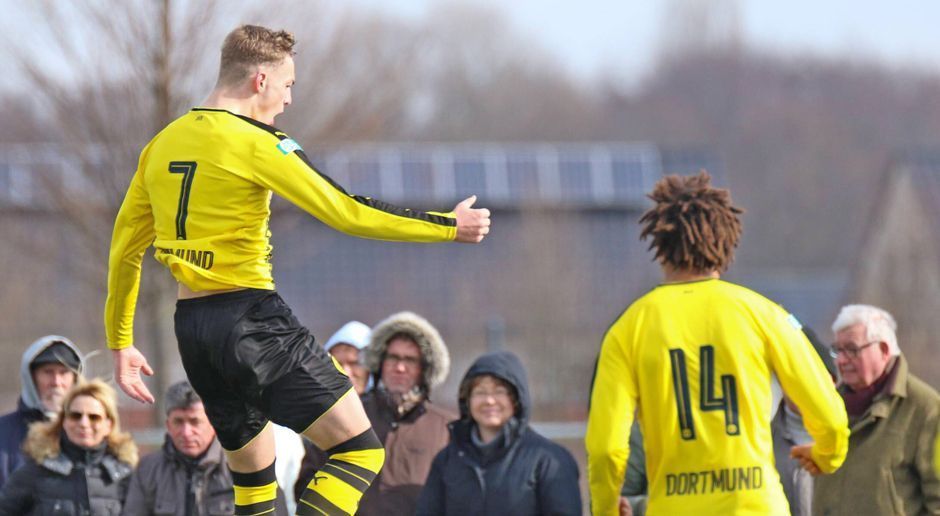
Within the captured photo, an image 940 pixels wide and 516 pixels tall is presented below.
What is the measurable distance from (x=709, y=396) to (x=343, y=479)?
1.38 metres

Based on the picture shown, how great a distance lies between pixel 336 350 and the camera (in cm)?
896

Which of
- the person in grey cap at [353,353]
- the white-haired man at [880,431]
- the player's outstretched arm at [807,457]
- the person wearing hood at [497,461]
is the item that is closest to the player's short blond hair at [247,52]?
the player's outstretched arm at [807,457]

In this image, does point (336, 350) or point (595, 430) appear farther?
point (336, 350)

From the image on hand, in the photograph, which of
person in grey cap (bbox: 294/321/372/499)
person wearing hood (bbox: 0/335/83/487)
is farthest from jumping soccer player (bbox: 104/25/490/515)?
person wearing hood (bbox: 0/335/83/487)

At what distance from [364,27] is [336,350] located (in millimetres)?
10218

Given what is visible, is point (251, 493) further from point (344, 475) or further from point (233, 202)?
point (233, 202)

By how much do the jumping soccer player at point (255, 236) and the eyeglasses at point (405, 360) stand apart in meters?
2.65

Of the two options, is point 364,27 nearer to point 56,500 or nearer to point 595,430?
point 56,500

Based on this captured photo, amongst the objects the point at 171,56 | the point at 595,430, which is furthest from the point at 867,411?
the point at 171,56

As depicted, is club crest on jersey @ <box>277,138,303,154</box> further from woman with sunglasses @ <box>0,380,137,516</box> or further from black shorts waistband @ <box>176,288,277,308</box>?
woman with sunglasses @ <box>0,380,137,516</box>

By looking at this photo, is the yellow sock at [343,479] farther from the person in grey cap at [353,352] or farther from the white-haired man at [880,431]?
the person in grey cap at [353,352]

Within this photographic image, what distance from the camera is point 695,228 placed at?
5.62 m

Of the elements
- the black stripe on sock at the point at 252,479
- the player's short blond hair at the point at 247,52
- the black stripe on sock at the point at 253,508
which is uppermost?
the player's short blond hair at the point at 247,52

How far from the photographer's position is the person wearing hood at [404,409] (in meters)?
8.24
